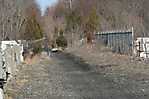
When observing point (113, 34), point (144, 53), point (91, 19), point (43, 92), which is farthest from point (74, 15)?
point (43, 92)

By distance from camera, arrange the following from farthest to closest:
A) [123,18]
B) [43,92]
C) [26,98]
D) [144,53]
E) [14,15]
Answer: [123,18] < [14,15] < [144,53] < [43,92] < [26,98]

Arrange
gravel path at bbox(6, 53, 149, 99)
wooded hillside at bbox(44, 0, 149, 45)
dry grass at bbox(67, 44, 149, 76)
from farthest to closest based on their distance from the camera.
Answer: wooded hillside at bbox(44, 0, 149, 45), dry grass at bbox(67, 44, 149, 76), gravel path at bbox(6, 53, 149, 99)

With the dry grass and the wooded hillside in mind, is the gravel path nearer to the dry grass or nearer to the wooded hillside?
the dry grass

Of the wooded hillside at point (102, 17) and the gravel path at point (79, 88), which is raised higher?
the wooded hillside at point (102, 17)

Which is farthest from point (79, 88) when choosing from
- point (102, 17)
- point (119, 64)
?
point (102, 17)

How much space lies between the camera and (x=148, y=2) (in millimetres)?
73062

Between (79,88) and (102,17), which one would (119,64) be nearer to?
(79,88)

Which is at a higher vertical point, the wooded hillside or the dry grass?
the wooded hillside

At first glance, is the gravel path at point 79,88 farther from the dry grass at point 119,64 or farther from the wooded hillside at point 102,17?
the wooded hillside at point 102,17

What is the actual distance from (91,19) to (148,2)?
1481 cm

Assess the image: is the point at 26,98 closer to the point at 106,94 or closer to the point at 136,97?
the point at 106,94

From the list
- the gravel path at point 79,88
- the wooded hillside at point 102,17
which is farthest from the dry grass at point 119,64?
the wooded hillside at point 102,17

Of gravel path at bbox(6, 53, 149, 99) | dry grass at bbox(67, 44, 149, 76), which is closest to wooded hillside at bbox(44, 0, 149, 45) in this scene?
dry grass at bbox(67, 44, 149, 76)

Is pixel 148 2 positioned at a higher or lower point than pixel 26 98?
higher
